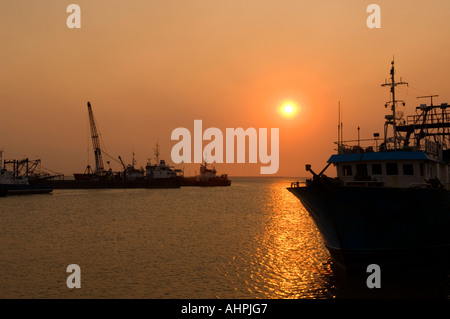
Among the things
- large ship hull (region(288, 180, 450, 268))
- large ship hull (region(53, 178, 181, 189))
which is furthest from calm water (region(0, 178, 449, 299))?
large ship hull (region(53, 178, 181, 189))

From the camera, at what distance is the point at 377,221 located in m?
20.7

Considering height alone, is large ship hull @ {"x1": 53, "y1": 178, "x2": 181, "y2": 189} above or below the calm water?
Result: above

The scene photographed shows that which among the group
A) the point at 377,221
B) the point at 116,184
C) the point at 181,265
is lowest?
the point at 181,265

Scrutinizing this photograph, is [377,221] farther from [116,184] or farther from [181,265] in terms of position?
[116,184]

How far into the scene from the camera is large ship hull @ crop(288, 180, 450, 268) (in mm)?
20406

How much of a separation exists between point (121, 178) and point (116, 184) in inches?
530

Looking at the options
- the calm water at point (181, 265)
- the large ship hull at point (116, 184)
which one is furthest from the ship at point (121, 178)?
the calm water at point (181, 265)

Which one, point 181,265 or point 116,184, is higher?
point 116,184

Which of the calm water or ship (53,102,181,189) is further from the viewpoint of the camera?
ship (53,102,181,189)

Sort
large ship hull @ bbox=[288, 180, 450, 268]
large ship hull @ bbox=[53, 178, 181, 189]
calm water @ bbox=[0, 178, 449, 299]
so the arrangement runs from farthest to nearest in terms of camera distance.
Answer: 1. large ship hull @ bbox=[53, 178, 181, 189]
2. large ship hull @ bbox=[288, 180, 450, 268]
3. calm water @ bbox=[0, 178, 449, 299]

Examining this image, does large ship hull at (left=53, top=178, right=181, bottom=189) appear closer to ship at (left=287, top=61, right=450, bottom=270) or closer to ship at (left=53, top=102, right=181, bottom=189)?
ship at (left=53, top=102, right=181, bottom=189)

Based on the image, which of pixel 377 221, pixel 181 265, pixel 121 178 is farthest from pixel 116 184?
pixel 377 221
